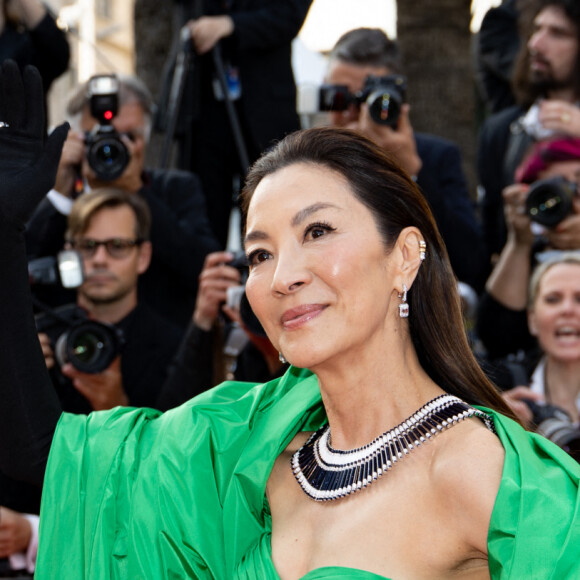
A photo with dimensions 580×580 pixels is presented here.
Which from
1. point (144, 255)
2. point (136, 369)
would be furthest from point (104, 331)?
point (144, 255)

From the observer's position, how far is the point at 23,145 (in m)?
2.35

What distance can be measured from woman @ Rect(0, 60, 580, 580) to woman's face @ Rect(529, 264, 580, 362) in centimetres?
177

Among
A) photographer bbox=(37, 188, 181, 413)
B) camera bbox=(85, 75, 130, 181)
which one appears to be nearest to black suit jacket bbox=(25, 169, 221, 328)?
photographer bbox=(37, 188, 181, 413)

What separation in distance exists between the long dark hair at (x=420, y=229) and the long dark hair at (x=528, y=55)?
2480 mm

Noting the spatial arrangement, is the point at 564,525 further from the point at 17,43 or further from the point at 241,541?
the point at 17,43

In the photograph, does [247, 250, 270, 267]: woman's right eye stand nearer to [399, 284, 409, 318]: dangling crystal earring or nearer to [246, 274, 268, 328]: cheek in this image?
[246, 274, 268, 328]: cheek

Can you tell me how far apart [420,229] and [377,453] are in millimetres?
510

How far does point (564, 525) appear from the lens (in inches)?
78.0

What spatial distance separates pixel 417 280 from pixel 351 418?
1.14 feet

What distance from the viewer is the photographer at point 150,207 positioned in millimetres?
4516

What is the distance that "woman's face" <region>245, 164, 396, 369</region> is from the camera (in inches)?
87.9

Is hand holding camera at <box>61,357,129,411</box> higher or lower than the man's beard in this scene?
lower

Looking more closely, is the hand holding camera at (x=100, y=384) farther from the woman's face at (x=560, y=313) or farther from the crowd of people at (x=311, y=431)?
the woman's face at (x=560, y=313)

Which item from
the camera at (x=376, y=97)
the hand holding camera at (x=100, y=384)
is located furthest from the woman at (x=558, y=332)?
the hand holding camera at (x=100, y=384)
